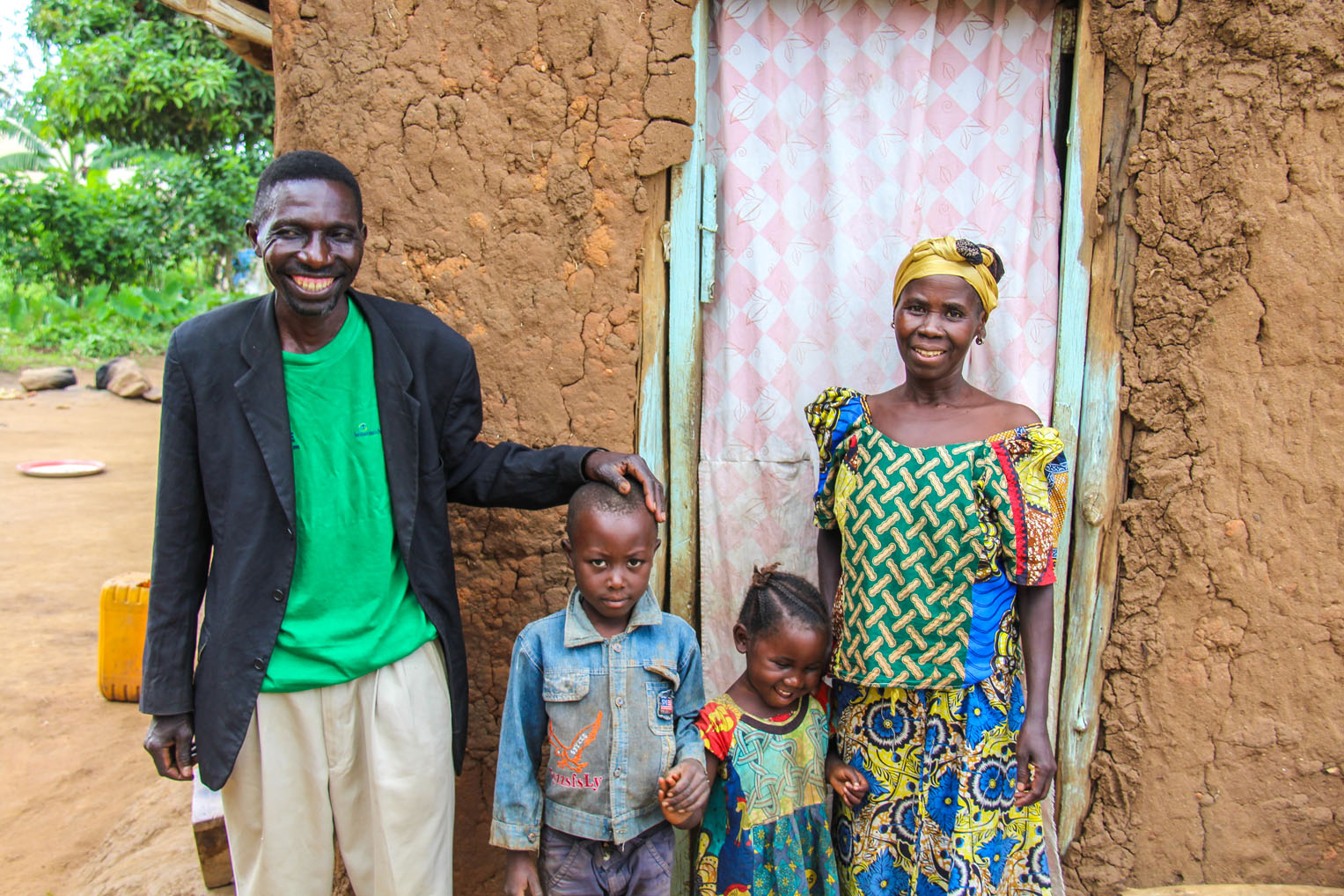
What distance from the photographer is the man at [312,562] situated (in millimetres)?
1817

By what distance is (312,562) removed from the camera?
187cm

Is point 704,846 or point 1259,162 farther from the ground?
point 1259,162

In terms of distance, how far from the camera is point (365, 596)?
1.91 m

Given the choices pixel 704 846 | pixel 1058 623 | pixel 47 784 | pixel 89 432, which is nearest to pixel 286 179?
pixel 704 846

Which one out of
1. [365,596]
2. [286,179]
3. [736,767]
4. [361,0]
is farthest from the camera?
[361,0]

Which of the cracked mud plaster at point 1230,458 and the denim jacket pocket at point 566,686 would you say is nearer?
the denim jacket pocket at point 566,686

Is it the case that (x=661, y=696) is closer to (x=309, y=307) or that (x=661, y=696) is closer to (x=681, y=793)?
(x=681, y=793)

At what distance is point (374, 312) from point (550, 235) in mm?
624

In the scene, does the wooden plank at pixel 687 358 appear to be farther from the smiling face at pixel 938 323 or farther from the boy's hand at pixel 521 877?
the boy's hand at pixel 521 877

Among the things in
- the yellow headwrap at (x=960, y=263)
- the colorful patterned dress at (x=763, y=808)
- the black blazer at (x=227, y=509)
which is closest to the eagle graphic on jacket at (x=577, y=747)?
the colorful patterned dress at (x=763, y=808)

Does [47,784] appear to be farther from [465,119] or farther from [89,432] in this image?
[89,432]

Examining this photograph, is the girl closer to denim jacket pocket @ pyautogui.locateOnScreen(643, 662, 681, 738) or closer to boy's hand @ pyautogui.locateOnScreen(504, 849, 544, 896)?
denim jacket pocket @ pyautogui.locateOnScreen(643, 662, 681, 738)

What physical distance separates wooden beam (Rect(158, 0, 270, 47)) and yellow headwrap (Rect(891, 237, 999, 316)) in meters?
2.12

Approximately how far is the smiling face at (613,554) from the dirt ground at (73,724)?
1.92 metres
